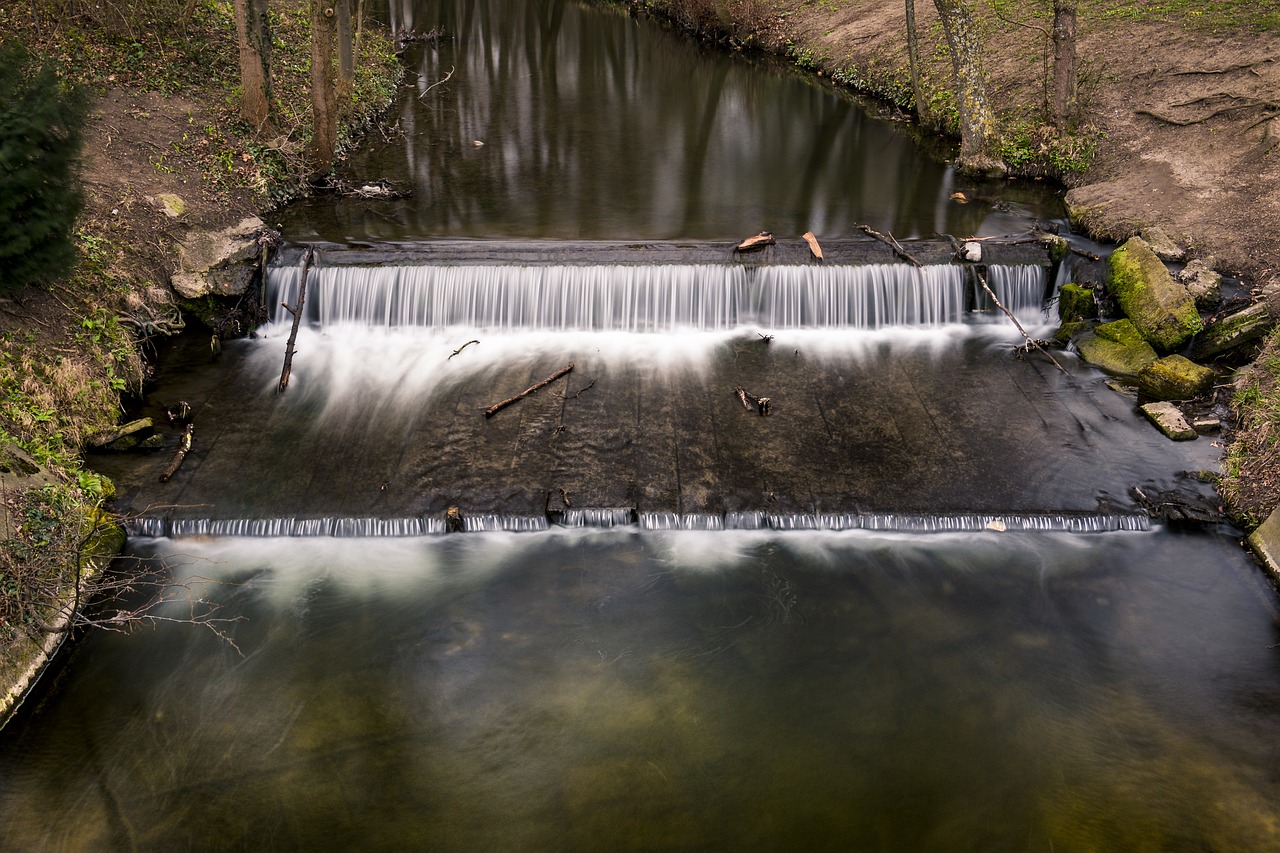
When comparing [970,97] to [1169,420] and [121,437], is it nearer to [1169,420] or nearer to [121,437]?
[1169,420]

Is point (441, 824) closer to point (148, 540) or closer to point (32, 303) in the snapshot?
point (148, 540)

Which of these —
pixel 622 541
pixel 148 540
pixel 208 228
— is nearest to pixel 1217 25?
pixel 622 541

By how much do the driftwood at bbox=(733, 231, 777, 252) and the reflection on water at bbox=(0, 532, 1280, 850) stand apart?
5940mm

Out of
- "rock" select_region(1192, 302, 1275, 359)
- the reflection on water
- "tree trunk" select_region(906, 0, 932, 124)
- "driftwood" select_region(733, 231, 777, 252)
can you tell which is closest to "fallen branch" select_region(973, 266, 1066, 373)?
"rock" select_region(1192, 302, 1275, 359)

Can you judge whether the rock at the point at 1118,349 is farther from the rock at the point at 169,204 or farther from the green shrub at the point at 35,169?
the rock at the point at 169,204

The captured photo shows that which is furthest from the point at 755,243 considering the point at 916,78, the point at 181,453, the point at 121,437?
the point at 916,78

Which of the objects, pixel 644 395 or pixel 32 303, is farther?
pixel 644 395

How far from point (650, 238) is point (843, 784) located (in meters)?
9.72

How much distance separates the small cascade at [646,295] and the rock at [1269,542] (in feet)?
16.4

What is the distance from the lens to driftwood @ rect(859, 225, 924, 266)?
1355 cm

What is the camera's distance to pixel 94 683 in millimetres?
7773

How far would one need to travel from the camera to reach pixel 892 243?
14.0 metres

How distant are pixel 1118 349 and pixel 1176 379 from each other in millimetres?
1020

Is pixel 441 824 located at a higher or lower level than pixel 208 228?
lower
